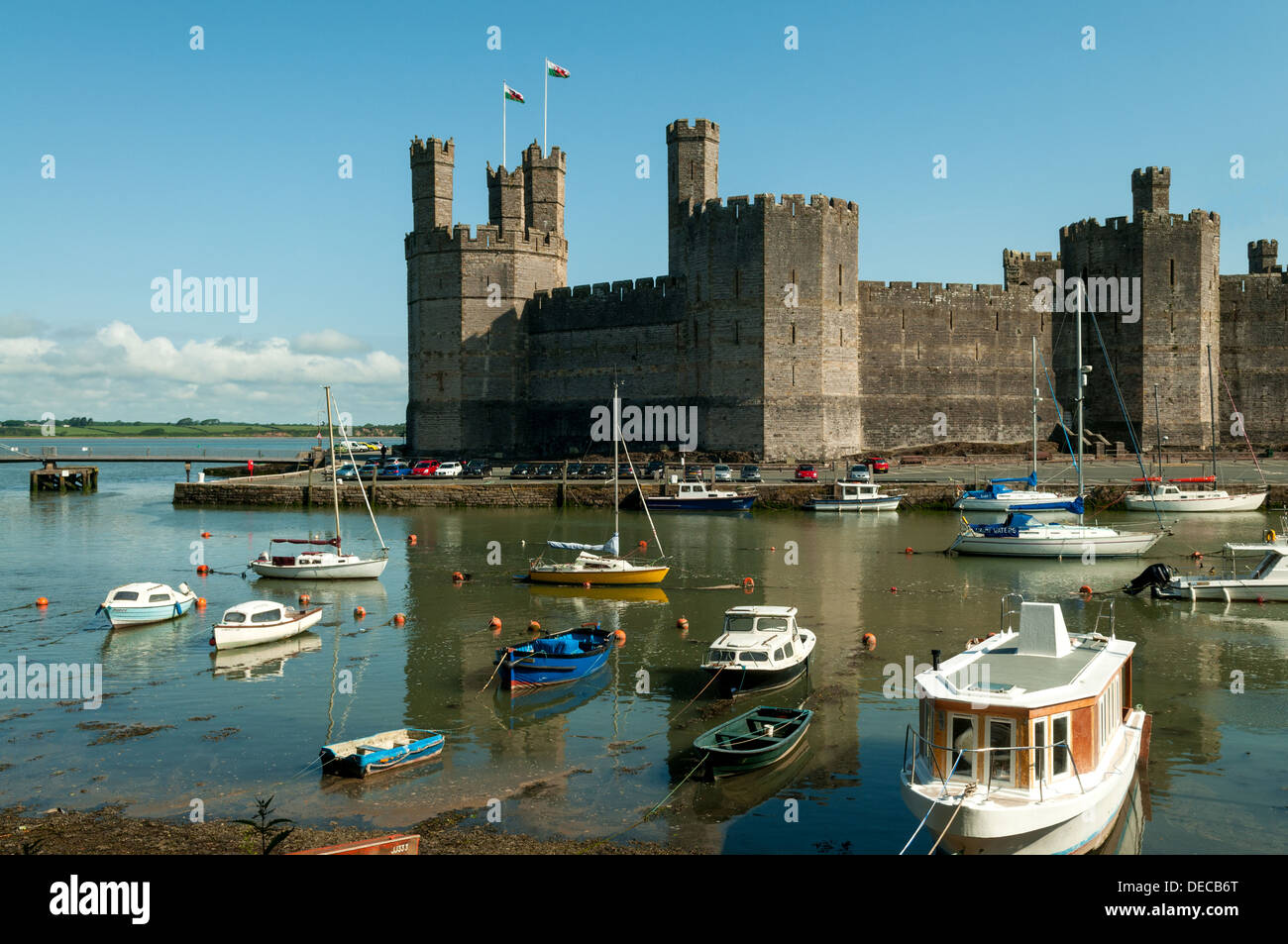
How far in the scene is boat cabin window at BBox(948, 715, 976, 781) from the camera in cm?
1036

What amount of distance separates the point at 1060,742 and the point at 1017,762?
0.59 metres

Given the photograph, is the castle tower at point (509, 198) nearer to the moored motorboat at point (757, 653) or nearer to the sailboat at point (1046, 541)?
the sailboat at point (1046, 541)

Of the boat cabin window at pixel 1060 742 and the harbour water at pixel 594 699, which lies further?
the harbour water at pixel 594 699

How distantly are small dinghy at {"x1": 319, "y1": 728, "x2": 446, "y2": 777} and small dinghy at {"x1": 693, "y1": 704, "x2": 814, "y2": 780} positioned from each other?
3.65 metres

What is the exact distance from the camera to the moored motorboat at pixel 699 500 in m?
44.1

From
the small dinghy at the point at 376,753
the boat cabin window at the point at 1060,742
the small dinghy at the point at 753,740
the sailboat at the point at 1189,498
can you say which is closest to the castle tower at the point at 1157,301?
the sailboat at the point at 1189,498

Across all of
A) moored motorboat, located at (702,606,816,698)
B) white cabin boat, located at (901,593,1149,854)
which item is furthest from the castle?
white cabin boat, located at (901,593,1149,854)

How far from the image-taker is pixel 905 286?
5378 cm

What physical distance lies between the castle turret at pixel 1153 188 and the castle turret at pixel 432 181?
35565mm

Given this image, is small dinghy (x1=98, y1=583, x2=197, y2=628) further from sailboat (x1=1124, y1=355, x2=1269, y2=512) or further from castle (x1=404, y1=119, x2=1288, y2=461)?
sailboat (x1=1124, y1=355, x2=1269, y2=512)

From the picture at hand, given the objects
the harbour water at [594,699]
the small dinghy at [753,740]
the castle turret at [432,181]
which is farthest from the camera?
the castle turret at [432,181]

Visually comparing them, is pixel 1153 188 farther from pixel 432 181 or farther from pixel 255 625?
pixel 255 625
